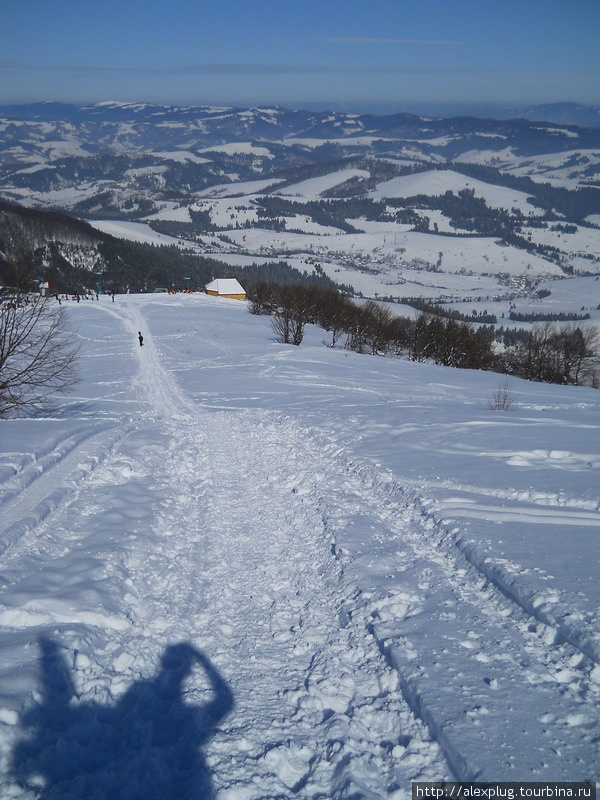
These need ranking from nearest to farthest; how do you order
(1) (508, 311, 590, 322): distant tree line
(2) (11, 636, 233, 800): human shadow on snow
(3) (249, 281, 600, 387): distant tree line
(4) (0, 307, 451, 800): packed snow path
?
1. (2) (11, 636, 233, 800): human shadow on snow
2. (4) (0, 307, 451, 800): packed snow path
3. (3) (249, 281, 600, 387): distant tree line
4. (1) (508, 311, 590, 322): distant tree line

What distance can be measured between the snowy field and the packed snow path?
0.02 meters

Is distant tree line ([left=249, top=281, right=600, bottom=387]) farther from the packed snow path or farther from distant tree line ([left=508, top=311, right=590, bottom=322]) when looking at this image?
distant tree line ([left=508, top=311, right=590, bottom=322])

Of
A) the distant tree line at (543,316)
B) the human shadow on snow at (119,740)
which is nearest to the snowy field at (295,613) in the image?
the human shadow on snow at (119,740)

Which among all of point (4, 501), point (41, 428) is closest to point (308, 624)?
point (4, 501)

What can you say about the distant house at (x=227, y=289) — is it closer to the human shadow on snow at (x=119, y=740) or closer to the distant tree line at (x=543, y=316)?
the human shadow on snow at (x=119, y=740)

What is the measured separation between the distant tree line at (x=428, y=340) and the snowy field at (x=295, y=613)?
3136 cm

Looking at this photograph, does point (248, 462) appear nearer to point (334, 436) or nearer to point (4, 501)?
point (334, 436)

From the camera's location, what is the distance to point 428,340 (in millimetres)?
53281

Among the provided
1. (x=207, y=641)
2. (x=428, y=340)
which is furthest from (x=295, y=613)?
(x=428, y=340)

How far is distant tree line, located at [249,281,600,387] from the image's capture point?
156 ft

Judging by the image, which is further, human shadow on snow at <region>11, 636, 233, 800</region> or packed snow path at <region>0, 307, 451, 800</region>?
packed snow path at <region>0, 307, 451, 800</region>

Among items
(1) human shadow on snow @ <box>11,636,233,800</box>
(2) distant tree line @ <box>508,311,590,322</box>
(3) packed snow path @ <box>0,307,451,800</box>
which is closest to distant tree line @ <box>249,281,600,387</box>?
(3) packed snow path @ <box>0,307,451,800</box>

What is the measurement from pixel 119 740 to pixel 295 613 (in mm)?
2487

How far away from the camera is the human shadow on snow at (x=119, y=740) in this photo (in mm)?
4086
